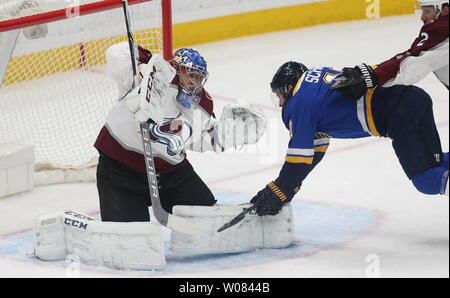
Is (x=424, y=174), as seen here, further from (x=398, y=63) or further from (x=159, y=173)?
(x=159, y=173)

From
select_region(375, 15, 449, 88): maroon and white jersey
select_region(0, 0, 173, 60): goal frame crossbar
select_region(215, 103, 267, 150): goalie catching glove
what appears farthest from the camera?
select_region(0, 0, 173, 60): goal frame crossbar

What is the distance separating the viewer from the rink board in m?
3.14

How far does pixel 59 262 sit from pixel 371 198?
1.36 m

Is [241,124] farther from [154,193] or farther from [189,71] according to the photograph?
[154,193]

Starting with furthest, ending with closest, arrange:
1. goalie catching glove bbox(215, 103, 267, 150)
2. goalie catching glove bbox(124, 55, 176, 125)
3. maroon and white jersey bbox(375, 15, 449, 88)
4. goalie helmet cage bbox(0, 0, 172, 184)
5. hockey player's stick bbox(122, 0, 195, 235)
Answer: goalie helmet cage bbox(0, 0, 172, 184), goalie catching glove bbox(215, 103, 267, 150), hockey player's stick bbox(122, 0, 195, 235), goalie catching glove bbox(124, 55, 176, 125), maroon and white jersey bbox(375, 15, 449, 88)

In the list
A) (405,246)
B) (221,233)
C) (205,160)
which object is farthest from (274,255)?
(205,160)

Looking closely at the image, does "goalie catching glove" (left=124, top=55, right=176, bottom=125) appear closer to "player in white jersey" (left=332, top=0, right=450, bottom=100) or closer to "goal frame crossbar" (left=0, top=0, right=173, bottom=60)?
"player in white jersey" (left=332, top=0, right=450, bottom=100)

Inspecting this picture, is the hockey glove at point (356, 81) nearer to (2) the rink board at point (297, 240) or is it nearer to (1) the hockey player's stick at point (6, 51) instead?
(2) the rink board at point (297, 240)

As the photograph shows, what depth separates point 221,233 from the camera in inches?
127

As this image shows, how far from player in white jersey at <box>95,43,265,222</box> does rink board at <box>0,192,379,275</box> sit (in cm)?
22

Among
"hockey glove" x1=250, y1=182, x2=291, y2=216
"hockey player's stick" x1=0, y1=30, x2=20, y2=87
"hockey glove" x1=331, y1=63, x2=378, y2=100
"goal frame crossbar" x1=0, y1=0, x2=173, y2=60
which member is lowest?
"hockey glove" x1=250, y1=182, x2=291, y2=216

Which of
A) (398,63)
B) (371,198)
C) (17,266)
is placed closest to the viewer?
(398,63)

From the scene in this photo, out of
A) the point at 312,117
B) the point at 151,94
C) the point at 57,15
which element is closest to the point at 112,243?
the point at 151,94

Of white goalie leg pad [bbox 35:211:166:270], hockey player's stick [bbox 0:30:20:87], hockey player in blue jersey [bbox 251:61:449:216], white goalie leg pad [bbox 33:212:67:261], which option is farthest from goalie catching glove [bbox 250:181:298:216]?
hockey player's stick [bbox 0:30:20:87]
